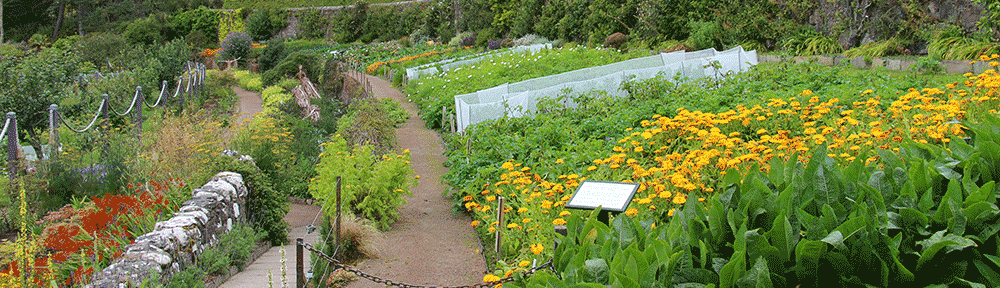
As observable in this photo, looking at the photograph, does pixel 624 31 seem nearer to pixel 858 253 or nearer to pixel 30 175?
pixel 30 175

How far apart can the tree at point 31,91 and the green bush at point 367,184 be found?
703 cm

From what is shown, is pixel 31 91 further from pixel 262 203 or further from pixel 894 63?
pixel 894 63

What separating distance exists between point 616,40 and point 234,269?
715 inches

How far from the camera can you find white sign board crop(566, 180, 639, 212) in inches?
141

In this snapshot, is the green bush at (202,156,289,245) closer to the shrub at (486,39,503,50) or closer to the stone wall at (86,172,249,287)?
the stone wall at (86,172,249,287)

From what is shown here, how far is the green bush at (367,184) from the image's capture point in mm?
6873

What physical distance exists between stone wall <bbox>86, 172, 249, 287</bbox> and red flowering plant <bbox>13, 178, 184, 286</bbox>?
0.75ft

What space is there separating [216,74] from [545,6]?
14.0 m

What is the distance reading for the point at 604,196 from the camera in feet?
12.0

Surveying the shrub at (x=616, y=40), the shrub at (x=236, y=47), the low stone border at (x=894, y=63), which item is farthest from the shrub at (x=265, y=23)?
the low stone border at (x=894, y=63)

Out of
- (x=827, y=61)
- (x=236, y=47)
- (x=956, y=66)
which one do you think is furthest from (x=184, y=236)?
(x=236, y=47)

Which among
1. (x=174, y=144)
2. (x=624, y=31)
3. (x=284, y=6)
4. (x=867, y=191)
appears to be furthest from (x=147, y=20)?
(x=867, y=191)

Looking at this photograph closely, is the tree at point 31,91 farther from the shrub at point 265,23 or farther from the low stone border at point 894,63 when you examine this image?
the shrub at point 265,23

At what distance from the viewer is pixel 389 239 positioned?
6.58 metres
